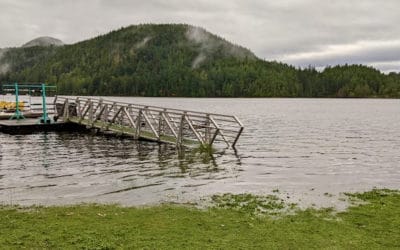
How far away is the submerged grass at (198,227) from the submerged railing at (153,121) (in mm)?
14385

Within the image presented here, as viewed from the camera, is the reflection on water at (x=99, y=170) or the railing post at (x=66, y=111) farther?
the railing post at (x=66, y=111)

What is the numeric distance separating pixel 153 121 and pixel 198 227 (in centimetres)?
2763

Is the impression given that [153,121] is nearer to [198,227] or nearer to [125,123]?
[125,123]

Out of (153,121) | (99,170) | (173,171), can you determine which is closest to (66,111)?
(153,121)

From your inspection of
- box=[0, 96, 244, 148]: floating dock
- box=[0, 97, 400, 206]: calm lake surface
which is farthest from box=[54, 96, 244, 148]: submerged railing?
box=[0, 97, 400, 206]: calm lake surface

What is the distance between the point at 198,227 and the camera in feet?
32.6

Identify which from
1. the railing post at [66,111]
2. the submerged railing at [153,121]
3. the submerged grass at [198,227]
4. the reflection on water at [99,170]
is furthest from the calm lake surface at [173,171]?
the railing post at [66,111]

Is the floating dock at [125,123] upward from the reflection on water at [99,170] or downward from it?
upward

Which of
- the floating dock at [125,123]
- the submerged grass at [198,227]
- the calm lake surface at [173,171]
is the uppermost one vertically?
the floating dock at [125,123]

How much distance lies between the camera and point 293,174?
19.6 metres

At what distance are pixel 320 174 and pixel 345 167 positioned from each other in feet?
10.4

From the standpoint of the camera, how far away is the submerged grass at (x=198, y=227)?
8703 millimetres

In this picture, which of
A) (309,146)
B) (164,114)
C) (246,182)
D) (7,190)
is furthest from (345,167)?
(7,190)

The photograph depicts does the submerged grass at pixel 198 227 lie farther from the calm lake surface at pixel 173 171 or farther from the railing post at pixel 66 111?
the railing post at pixel 66 111
